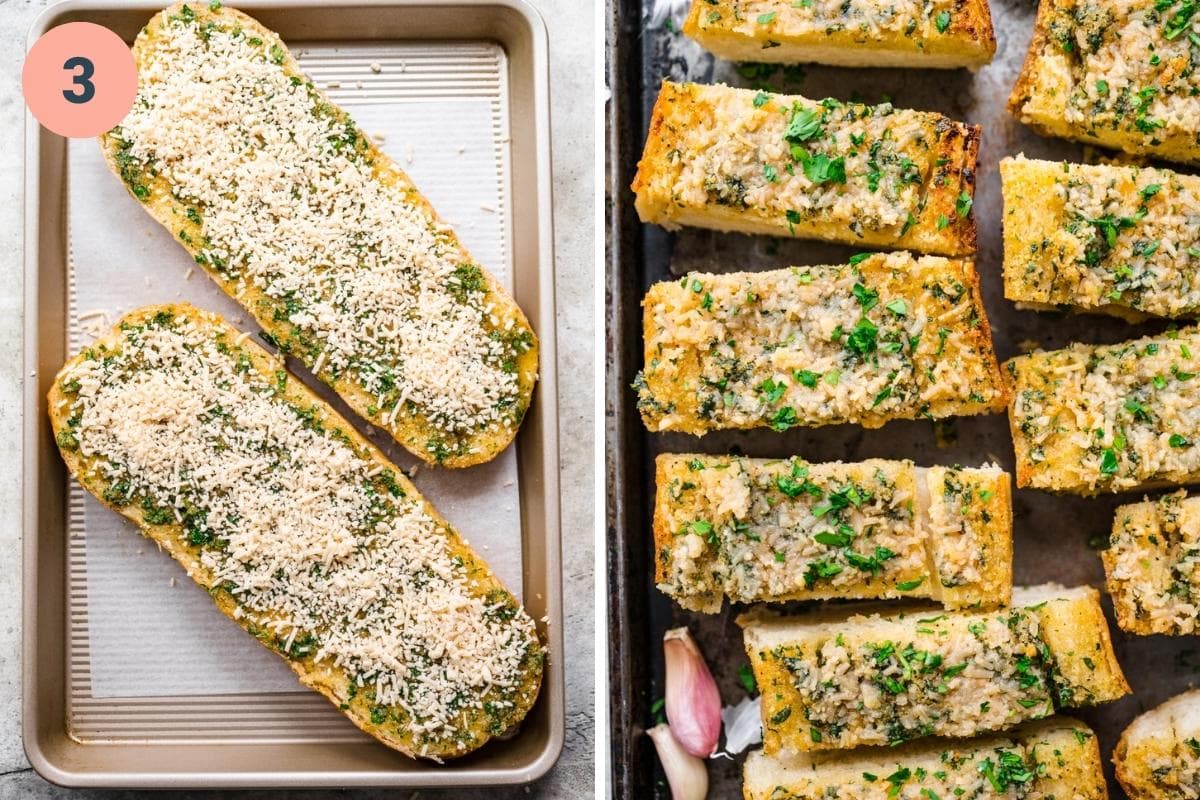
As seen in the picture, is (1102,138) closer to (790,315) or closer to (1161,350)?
(1161,350)

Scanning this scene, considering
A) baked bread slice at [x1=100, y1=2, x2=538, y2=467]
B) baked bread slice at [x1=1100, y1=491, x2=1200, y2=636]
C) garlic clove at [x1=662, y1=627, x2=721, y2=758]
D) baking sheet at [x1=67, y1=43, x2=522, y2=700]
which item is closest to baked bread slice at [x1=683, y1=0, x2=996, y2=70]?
baking sheet at [x1=67, y1=43, x2=522, y2=700]

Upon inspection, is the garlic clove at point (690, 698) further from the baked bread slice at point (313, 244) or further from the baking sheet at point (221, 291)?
the baked bread slice at point (313, 244)

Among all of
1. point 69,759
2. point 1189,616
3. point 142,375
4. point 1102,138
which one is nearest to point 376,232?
point 142,375

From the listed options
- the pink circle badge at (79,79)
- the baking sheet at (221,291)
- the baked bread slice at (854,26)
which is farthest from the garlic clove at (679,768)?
the pink circle badge at (79,79)

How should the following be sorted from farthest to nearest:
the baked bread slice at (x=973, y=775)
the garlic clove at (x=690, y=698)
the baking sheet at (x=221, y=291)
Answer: the baking sheet at (x=221, y=291) → the garlic clove at (x=690, y=698) → the baked bread slice at (x=973, y=775)

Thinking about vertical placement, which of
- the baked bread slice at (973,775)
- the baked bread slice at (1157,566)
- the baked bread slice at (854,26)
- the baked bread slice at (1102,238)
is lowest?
the baked bread slice at (973,775)

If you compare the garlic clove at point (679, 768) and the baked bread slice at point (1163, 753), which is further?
the garlic clove at point (679, 768)

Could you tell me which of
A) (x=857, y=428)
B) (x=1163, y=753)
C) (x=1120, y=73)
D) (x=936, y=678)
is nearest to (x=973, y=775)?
(x=936, y=678)
